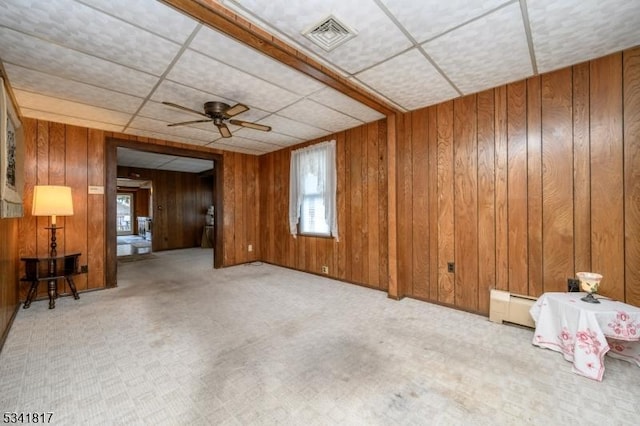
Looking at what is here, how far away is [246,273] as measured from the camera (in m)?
4.77

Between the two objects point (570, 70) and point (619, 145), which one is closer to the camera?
point (619, 145)

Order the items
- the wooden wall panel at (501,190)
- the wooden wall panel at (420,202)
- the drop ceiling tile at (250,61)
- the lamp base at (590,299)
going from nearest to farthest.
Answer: the drop ceiling tile at (250,61) < the lamp base at (590,299) < the wooden wall panel at (501,190) < the wooden wall panel at (420,202)

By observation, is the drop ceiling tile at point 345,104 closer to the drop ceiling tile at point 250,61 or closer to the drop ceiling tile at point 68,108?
the drop ceiling tile at point 250,61

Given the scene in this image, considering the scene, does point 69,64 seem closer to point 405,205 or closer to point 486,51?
point 486,51

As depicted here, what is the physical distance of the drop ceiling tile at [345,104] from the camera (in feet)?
9.27

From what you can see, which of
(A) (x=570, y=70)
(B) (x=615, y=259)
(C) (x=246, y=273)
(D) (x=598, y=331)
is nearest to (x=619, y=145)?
(A) (x=570, y=70)

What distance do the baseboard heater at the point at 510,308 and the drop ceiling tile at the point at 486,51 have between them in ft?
6.84

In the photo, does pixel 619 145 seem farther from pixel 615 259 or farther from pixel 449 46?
pixel 449 46

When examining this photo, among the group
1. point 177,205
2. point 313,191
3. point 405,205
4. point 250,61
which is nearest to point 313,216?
point 313,191

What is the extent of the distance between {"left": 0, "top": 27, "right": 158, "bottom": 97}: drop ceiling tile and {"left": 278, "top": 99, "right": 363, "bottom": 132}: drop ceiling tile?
1.44 m

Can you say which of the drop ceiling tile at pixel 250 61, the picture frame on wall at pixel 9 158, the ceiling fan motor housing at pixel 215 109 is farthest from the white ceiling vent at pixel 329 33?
the picture frame on wall at pixel 9 158

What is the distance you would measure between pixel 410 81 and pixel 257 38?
149cm

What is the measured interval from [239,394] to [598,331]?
243 cm

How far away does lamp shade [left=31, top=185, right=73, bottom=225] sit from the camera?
307 cm
